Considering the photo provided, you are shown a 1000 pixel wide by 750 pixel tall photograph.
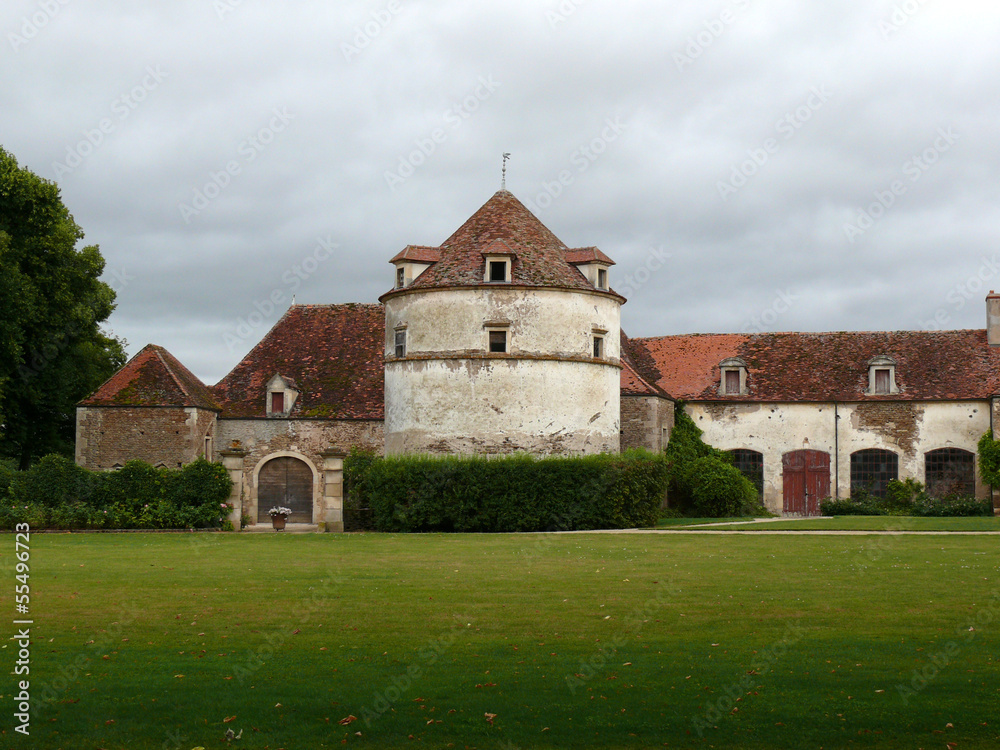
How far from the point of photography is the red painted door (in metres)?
43.0

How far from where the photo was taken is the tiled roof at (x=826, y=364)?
42188 mm

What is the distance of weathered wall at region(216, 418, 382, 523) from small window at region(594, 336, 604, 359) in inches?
387

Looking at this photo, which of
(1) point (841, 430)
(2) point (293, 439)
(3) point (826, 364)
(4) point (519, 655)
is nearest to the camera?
(4) point (519, 655)

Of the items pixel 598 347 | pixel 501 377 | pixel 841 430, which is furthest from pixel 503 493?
pixel 841 430

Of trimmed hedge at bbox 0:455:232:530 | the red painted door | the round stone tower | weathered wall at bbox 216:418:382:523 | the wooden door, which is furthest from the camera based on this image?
the red painted door

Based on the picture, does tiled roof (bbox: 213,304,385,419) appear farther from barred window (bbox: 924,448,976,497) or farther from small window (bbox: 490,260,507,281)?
barred window (bbox: 924,448,976,497)

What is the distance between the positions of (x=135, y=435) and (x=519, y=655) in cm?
3190

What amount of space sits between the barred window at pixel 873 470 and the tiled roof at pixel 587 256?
13.8 m

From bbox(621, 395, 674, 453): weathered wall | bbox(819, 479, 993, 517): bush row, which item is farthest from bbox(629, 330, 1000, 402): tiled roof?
bbox(621, 395, 674, 453): weathered wall

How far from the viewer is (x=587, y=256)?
1452 inches

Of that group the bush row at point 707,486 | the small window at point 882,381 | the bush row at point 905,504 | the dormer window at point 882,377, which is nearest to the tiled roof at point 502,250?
the bush row at point 707,486

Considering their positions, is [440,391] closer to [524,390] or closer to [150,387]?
[524,390]

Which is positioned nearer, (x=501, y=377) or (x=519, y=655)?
(x=519, y=655)

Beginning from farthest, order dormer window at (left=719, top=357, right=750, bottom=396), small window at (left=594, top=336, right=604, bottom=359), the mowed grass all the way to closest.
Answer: dormer window at (left=719, top=357, right=750, bottom=396) → small window at (left=594, top=336, right=604, bottom=359) → the mowed grass
